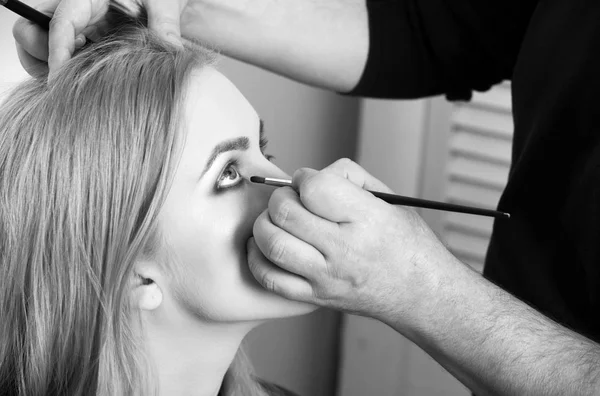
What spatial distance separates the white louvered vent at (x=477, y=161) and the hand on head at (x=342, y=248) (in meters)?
1.09

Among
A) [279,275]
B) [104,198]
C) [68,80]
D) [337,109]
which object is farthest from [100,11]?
[337,109]

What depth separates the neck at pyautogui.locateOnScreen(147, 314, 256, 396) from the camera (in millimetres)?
1098

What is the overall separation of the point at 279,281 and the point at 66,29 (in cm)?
40

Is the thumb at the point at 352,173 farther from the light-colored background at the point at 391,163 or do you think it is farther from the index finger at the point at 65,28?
the light-colored background at the point at 391,163

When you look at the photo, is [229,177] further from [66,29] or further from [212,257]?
[66,29]

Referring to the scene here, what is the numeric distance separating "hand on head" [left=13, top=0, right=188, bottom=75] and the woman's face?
11 centimetres

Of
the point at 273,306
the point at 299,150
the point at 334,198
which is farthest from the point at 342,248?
the point at 299,150

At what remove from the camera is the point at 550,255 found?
4.23 feet

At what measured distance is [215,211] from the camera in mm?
1045

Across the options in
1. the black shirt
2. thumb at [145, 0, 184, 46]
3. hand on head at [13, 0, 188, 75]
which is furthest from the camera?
the black shirt

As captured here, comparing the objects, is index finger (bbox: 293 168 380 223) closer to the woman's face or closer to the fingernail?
the woman's face

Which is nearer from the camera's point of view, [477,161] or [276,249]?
[276,249]

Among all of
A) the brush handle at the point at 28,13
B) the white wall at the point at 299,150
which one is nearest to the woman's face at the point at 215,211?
the brush handle at the point at 28,13

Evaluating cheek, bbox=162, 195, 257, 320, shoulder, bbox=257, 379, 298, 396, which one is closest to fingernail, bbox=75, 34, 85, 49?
cheek, bbox=162, 195, 257, 320
